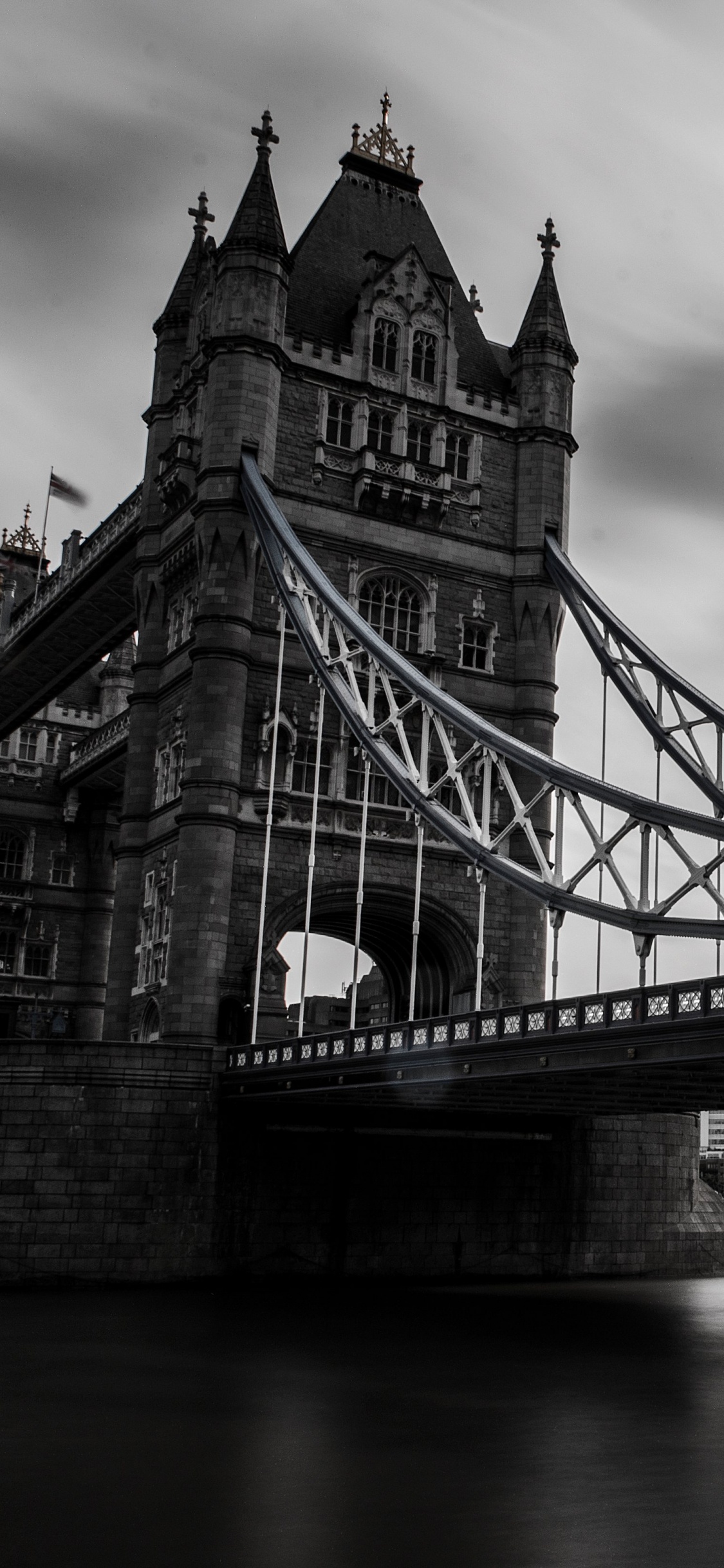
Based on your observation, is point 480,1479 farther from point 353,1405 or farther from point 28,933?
point 28,933

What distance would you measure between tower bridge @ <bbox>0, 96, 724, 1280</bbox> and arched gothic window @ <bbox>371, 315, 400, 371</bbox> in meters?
0.08

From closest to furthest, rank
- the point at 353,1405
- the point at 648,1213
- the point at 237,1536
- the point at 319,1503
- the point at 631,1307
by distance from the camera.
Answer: the point at 237,1536
the point at 319,1503
the point at 353,1405
the point at 631,1307
the point at 648,1213

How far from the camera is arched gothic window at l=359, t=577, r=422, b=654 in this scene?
140 ft

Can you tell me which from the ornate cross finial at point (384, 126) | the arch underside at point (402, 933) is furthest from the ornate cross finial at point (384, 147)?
the arch underside at point (402, 933)

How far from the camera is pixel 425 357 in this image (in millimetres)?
45438

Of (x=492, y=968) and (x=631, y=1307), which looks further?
(x=492, y=968)

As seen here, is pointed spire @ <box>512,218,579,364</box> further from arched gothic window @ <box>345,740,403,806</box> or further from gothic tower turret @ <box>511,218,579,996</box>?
arched gothic window @ <box>345,740,403,806</box>

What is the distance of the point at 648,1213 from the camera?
1574 inches

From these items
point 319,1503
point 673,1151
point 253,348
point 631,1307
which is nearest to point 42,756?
point 253,348

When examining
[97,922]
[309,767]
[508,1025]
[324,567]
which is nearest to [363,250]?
[324,567]

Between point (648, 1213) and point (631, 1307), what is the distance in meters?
7.95

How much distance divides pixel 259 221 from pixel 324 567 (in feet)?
30.8

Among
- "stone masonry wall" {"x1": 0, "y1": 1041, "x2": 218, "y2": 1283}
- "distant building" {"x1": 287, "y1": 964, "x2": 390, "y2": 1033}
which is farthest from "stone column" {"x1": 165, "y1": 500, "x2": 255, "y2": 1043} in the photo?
"distant building" {"x1": 287, "y1": 964, "x2": 390, "y2": 1033}

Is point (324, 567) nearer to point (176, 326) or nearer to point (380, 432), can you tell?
point (380, 432)
